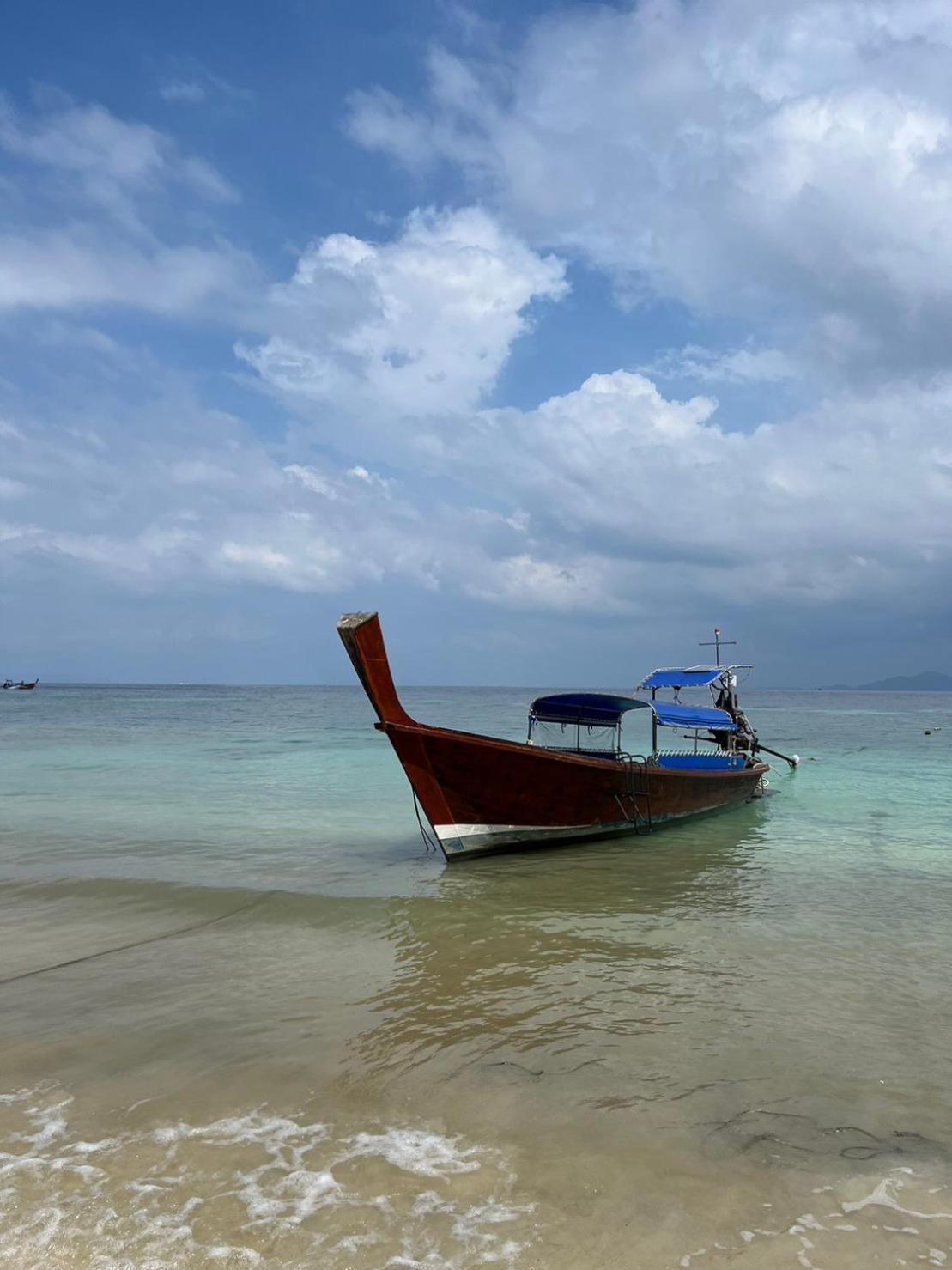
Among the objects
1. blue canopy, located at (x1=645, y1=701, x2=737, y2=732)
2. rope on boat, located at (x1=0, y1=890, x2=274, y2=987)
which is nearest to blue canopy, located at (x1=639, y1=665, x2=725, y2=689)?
blue canopy, located at (x1=645, y1=701, x2=737, y2=732)

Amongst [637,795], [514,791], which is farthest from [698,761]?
[514,791]

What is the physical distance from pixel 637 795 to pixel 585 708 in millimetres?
2196

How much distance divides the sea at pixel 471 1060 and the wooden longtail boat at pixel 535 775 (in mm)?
739

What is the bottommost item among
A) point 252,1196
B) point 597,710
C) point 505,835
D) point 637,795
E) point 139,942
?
point 139,942

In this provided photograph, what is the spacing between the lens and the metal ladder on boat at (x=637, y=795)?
16.1 metres

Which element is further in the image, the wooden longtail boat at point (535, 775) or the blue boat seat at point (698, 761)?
the blue boat seat at point (698, 761)

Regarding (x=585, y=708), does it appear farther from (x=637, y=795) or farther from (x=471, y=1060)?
(x=471, y=1060)

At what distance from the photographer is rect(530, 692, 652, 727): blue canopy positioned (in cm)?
1709

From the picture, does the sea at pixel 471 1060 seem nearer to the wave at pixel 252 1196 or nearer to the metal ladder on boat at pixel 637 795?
the wave at pixel 252 1196

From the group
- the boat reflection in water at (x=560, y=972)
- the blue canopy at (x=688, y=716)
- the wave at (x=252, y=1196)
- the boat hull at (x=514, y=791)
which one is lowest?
the boat reflection in water at (x=560, y=972)

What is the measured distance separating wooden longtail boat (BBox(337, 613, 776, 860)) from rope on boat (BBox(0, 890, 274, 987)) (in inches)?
133

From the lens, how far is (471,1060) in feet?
20.2

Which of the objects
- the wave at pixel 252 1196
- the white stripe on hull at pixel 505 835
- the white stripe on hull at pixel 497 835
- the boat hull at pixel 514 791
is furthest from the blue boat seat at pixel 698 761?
the wave at pixel 252 1196

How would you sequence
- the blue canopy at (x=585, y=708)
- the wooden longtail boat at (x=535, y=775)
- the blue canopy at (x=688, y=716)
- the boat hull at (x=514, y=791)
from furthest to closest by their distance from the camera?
the blue canopy at (x=688, y=716), the blue canopy at (x=585, y=708), the boat hull at (x=514, y=791), the wooden longtail boat at (x=535, y=775)
